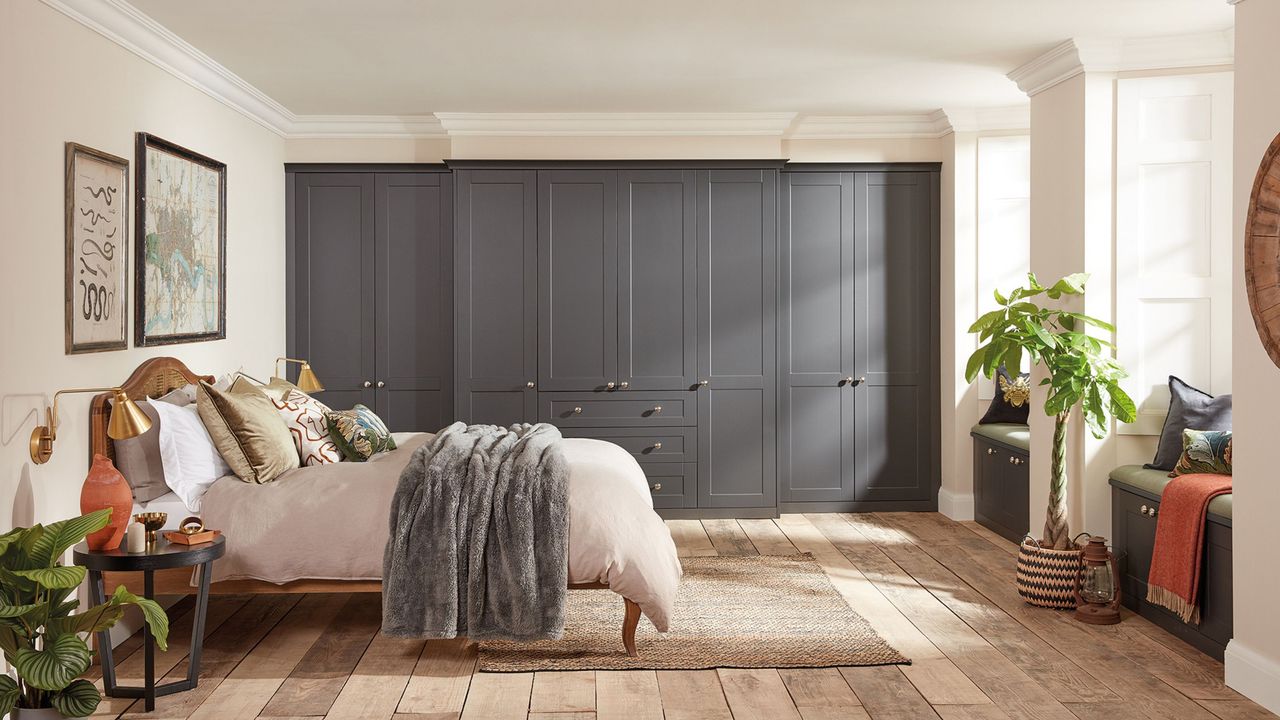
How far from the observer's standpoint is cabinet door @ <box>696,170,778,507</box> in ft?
20.5

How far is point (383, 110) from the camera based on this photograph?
6020 millimetres

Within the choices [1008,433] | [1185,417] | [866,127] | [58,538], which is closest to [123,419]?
[58,538]

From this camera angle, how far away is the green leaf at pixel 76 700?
266cm

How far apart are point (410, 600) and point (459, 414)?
2650 mm

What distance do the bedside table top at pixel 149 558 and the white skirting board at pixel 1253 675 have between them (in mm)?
3477

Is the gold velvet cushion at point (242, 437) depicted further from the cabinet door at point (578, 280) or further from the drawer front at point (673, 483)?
the drawer front at point (673, 483)

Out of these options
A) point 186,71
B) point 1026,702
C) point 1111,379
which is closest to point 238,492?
point 186,71

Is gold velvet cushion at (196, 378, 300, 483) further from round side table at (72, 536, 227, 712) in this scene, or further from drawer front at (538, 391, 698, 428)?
drawer front at (538, 391, 698, 428)

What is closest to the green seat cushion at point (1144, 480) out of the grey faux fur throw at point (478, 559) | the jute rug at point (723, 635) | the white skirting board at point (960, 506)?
the jute rug at point (723, 635)

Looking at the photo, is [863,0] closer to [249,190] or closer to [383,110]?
[383,110]

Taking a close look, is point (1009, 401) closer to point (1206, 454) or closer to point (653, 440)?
point (1206, 454)

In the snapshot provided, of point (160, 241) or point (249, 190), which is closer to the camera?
point (160, 241)

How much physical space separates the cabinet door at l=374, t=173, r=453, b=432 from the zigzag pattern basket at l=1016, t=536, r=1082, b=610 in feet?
11.7

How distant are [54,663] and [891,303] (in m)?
5.14
